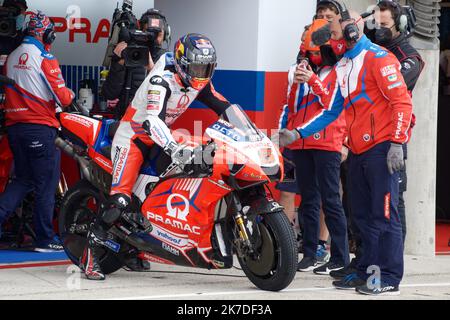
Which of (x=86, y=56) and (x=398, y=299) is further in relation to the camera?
(x=86, y=56)

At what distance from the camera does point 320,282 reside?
9375mm

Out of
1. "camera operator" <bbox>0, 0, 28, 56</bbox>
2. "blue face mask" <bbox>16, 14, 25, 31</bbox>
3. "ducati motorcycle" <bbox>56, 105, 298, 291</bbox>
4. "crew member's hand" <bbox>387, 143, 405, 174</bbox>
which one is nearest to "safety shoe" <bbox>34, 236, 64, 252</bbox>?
"ducati motorcycle" <bbox>56, 105, 298, 291</bbox>

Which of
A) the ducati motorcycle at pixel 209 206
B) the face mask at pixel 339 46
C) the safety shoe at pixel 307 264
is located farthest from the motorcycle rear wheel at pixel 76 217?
the face mask at pixel 339 46

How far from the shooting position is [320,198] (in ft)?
33.2

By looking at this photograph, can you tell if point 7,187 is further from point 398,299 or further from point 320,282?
point 398,299

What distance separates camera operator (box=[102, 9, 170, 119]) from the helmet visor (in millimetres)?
1728

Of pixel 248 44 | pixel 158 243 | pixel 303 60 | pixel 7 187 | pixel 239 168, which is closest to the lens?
pixel 239 168

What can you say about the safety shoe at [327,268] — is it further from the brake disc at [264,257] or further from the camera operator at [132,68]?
the camera operator at [132,68]

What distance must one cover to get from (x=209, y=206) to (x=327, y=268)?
1689 mm

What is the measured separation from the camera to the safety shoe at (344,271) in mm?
9477

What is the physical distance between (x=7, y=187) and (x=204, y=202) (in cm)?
259

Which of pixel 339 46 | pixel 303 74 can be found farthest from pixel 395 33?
pixel 303 74

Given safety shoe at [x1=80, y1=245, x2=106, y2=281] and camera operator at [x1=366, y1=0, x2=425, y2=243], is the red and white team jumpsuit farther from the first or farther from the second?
camera operator at [x1=366, y1=0, x2=425, y2=243]

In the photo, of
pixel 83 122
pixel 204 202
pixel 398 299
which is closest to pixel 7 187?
pixel 83 122
